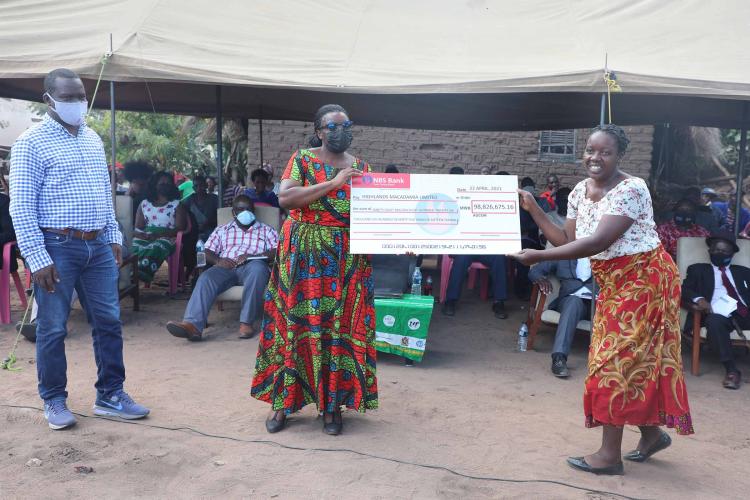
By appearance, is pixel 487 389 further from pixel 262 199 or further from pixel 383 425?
pixel 262 199

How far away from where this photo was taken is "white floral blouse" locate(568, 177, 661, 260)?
120 inches

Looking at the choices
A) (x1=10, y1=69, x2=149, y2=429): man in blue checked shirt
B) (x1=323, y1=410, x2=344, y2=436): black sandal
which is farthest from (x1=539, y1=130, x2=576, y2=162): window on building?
(x1=10, y1=69, x2=149, y2=429): man in blue checked shirt

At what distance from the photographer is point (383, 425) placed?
3941 mm

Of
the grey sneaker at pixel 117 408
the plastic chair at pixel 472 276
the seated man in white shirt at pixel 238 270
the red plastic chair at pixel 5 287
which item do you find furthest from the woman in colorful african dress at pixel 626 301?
the red plastic chair at pixel 5 287

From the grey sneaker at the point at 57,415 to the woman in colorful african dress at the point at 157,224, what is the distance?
366cm

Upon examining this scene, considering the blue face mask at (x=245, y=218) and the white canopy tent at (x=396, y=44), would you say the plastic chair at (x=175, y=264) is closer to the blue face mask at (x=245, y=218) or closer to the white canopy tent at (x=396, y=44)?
the blue face mask at (x=245, y=218)

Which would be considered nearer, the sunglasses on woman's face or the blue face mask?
the sunglasses on woman's face

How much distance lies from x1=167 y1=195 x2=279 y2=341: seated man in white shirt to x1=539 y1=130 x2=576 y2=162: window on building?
691 cm

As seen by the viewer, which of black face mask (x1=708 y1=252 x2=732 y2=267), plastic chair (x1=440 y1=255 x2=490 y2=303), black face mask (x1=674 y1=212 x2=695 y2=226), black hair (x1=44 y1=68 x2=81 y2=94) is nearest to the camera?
black hair (x1=44 y1=68 x2=81 y2=94)

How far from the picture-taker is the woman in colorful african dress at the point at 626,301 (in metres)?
3.09

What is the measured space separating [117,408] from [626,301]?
287 centimetres

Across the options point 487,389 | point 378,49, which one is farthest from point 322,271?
point 378,49

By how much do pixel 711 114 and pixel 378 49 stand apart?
16.7 feet

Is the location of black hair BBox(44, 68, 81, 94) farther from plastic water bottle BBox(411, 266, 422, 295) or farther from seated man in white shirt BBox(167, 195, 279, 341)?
plastic water bottle BBox(411, 266, 422, 295)
